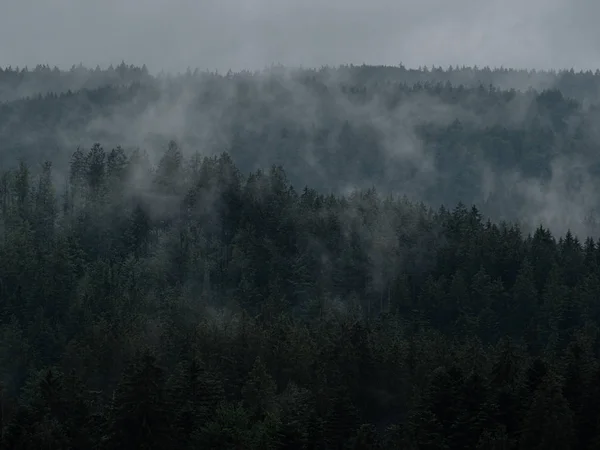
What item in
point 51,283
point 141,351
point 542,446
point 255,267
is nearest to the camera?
point 542,446

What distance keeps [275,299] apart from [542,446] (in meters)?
70.4

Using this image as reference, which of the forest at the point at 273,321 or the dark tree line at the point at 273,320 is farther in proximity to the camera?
the dark tree line at the point at 273,320

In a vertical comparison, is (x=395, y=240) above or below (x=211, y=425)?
above

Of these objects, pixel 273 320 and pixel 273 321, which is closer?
pixel 273 321

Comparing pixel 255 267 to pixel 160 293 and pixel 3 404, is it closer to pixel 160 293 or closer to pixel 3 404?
pixel 160 293

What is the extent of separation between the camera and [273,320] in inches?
4889

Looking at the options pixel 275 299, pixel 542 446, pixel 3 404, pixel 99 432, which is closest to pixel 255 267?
pixel 275 299

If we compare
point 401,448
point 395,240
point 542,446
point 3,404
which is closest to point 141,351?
point 3,404

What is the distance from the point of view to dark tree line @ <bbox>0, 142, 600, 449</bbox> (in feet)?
254

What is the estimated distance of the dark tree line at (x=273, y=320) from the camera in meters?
77.3

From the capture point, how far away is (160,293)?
138 m

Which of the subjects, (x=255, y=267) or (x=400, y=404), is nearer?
(x=400, y=404)

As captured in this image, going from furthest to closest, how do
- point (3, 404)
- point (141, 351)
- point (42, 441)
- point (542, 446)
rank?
1. point (141, 351)
2. point (3, 404)
3. point (42, 441)
4. point (542, 446)

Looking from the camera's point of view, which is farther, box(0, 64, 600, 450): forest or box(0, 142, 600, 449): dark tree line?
box(0, 142, 600, 449): dark tree line
